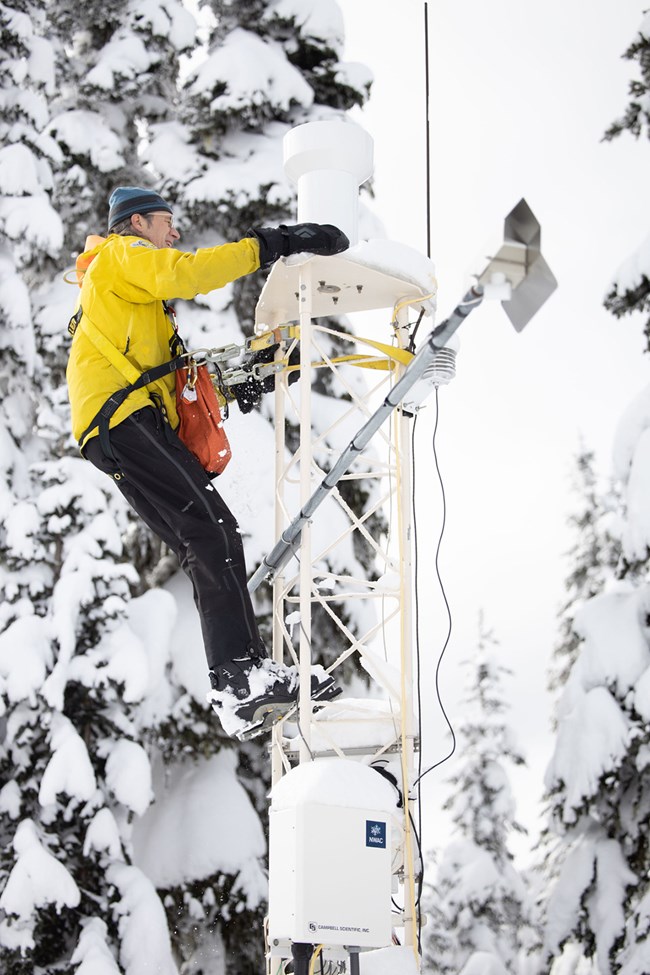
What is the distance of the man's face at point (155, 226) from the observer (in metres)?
4.93

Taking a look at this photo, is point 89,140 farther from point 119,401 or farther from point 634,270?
point 119,401

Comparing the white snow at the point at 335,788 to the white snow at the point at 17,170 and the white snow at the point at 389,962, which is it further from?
the white snow at the point at 17,170

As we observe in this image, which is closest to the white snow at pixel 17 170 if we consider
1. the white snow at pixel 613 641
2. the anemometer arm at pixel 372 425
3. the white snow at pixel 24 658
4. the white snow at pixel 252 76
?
the white snow at pixel 252 76

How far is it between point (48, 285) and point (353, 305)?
733 centimetres

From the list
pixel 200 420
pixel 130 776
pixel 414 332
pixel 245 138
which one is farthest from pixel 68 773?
pixel 245 138

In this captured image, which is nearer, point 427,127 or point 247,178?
point 427,127

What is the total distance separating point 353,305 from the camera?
19.4 ft

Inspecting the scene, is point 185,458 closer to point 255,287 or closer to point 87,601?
point 87,601

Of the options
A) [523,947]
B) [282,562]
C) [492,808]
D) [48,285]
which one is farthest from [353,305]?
[523,947]

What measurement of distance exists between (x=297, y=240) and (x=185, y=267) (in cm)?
56

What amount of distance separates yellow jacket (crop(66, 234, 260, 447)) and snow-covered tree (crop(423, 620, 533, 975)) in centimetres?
1607

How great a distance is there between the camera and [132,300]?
4.66 meters

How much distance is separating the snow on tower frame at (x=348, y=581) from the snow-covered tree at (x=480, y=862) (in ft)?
47.2

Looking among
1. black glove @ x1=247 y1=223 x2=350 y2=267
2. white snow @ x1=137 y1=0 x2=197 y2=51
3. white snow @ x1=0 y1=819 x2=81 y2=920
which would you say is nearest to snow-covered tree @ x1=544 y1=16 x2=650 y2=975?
white snow @ x1=0 y1=819 x2=81 y2=920
